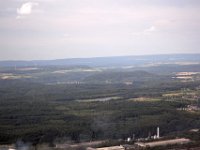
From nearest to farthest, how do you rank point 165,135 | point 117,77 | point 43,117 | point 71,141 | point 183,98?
point 71,141, point 165,135, point 43,117, point 183,98, point 117,77

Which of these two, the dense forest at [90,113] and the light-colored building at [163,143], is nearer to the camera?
the light-colored building at [163,143]

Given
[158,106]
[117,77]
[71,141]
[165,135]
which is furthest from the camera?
[117,77]

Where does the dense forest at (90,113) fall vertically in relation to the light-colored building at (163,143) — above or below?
above

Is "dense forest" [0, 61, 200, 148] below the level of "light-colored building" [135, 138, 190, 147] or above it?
above

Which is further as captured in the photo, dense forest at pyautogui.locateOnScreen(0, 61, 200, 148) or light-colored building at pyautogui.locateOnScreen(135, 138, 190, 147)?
dense forest at pyautogui.locateOnScreen(0, 61, 200, 148)

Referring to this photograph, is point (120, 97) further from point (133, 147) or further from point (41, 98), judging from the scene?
point (133, 147)

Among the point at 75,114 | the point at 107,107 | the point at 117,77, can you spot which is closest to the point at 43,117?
the point at 75,114

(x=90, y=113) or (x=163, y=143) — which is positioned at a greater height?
(x=90, y=113)

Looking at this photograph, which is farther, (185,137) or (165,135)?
(165,135)

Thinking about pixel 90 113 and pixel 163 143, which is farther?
pixel 90 113
